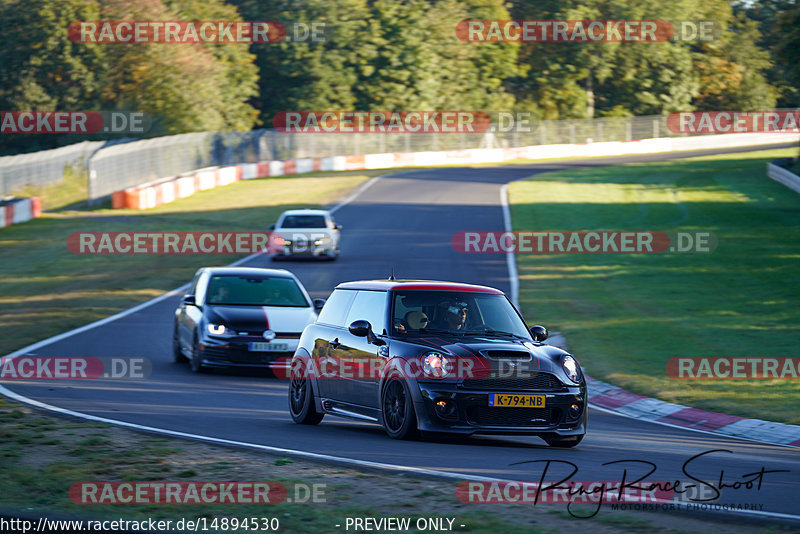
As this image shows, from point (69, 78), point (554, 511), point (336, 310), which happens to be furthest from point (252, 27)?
point (554, 511)

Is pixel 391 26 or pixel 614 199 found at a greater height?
pixel 391 26

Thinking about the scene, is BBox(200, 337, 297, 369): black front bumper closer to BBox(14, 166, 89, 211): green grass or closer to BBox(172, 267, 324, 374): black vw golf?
BBox(172, 267, 324, 374): black vw golf

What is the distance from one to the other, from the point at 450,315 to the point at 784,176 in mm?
43959

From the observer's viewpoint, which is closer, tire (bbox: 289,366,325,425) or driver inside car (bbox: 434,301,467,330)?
driver inside car (bbox: 434,301,467,330)

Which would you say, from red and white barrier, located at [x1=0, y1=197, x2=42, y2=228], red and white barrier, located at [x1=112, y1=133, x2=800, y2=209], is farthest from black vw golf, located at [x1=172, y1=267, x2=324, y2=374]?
red and white barrier, located at [x1=112, y1=133, x2=800, y2=209]

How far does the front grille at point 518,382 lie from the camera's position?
995cm

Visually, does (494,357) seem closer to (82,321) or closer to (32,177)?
(82,321)

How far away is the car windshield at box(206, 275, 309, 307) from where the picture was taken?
17.1m

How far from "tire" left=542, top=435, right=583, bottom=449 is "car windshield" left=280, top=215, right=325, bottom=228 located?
22772mm

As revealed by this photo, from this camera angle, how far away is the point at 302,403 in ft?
38.7

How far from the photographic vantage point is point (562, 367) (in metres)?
10.3

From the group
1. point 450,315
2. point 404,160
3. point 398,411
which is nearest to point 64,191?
point 404,160

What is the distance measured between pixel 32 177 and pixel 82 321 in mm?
26973

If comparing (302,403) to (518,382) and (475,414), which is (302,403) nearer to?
(475,414)
